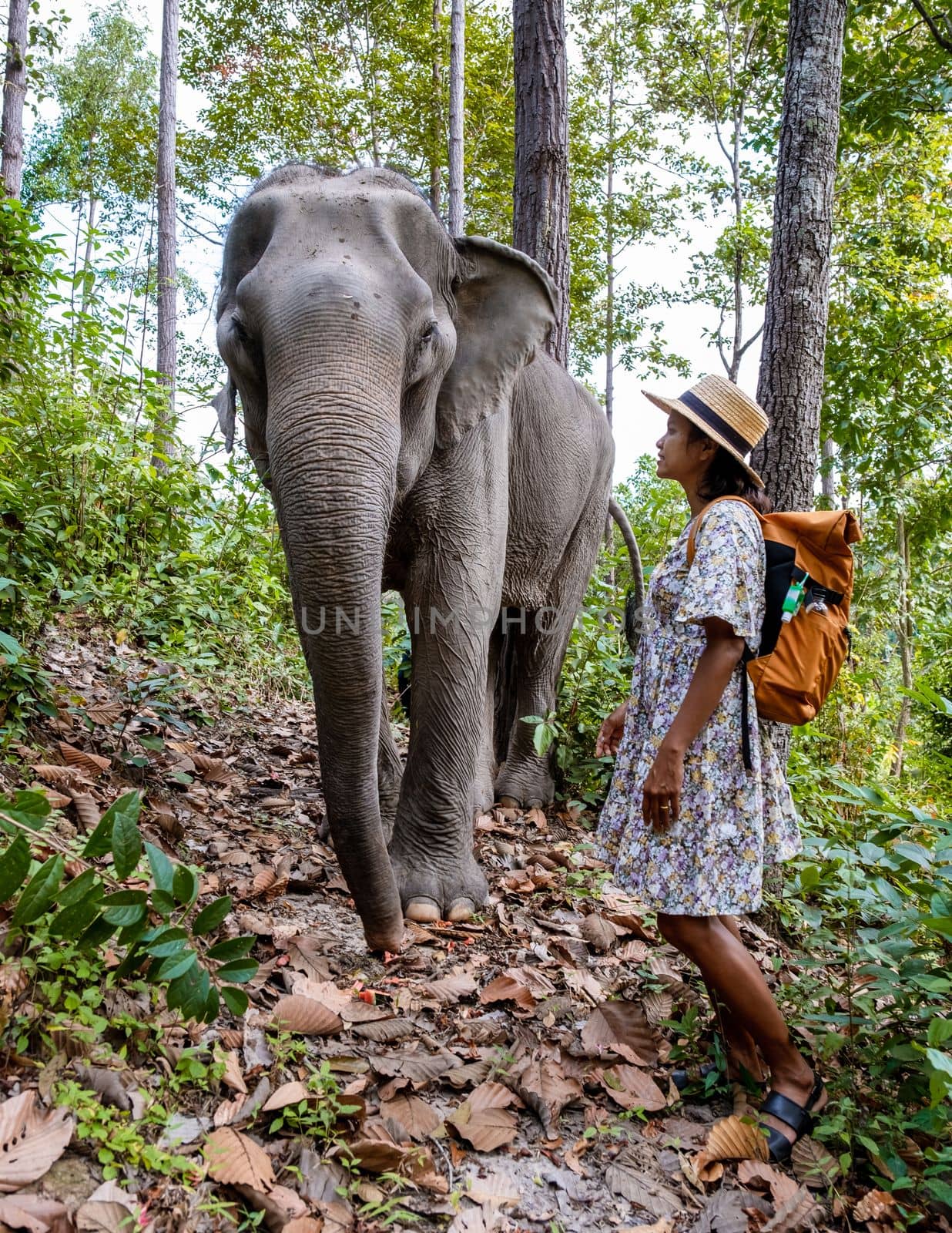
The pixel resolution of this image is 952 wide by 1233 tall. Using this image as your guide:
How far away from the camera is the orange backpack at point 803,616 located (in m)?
2.62

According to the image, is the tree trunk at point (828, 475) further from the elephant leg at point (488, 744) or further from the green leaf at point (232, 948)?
the green leaf at point (232, 948)

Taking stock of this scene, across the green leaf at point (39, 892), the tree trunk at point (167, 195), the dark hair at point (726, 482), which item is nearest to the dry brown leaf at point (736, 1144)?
the dark hair at point (726, 482)

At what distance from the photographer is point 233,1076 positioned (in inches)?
94.6

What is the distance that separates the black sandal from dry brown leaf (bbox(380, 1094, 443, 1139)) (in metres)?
0.91

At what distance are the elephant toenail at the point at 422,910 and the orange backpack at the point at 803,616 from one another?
174cm

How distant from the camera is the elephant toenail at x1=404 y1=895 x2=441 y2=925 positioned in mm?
3846

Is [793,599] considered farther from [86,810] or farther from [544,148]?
[544,148]

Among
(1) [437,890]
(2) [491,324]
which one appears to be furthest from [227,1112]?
(2) [491,324]

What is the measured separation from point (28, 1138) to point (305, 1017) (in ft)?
3.19

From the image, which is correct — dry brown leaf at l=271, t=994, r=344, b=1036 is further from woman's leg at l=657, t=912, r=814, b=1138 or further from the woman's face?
the woman's face

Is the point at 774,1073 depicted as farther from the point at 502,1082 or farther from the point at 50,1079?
the point at 50,1079

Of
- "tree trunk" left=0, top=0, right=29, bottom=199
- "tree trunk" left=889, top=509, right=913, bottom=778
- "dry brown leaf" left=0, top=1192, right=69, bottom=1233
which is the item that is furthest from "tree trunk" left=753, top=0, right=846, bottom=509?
"tree trunk" left=0, top=0, right=29, bottom=199

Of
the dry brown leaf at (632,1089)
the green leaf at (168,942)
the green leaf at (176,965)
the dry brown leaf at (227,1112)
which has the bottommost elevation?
the dry brown leaf at (632,1089)

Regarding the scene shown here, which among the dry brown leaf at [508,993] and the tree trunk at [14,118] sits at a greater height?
the tree trunk at [14,118]
